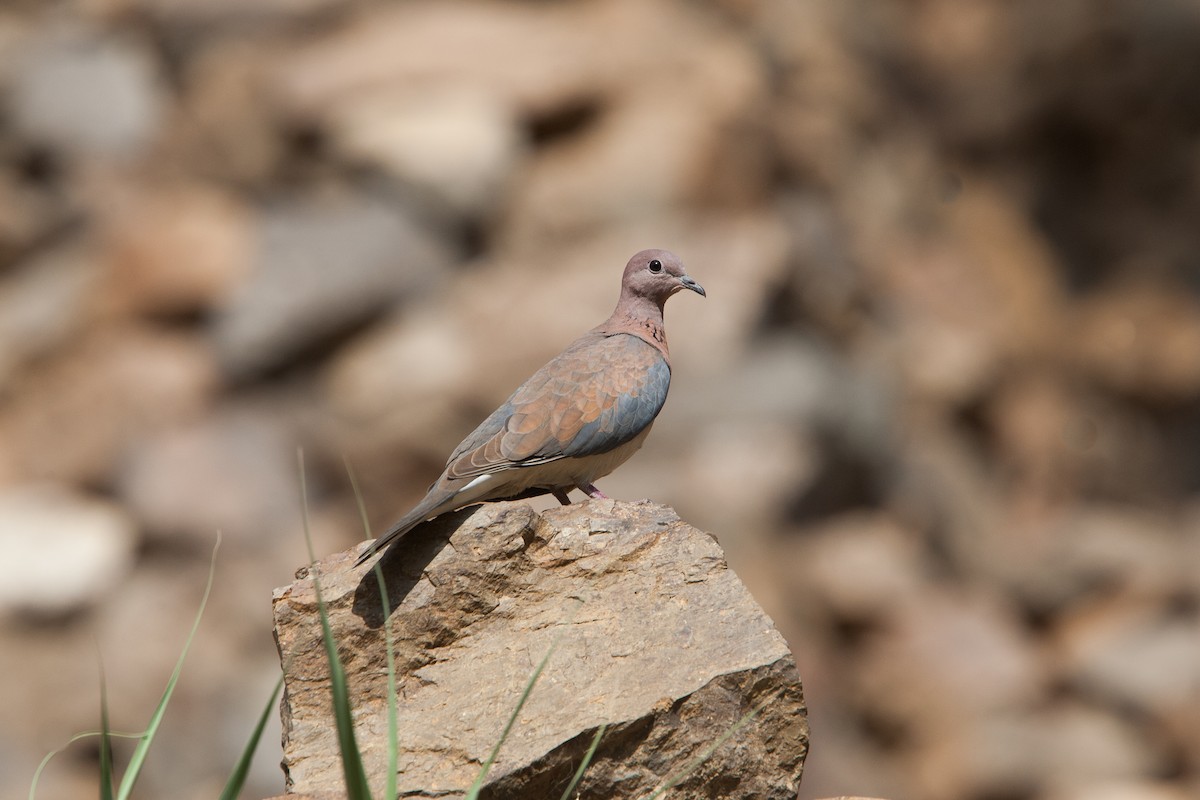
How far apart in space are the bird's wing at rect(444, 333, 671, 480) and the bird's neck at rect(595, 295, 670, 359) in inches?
10.4

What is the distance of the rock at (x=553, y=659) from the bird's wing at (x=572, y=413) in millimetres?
306

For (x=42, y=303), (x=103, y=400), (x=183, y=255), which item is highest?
(x=42, y=303)

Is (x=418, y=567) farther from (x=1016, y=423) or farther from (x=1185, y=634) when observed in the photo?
(x=1016, y=423)

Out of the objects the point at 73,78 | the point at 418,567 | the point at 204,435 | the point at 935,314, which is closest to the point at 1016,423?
the point at 935,314

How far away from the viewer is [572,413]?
19.7 ft

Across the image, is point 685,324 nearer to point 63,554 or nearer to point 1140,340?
point 63,554

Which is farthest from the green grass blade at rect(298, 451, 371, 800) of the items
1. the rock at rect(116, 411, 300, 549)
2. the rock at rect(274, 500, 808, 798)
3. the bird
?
the rock at rect(116, 411, 300, 549)

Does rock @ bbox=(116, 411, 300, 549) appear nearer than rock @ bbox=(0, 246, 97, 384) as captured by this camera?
Yes

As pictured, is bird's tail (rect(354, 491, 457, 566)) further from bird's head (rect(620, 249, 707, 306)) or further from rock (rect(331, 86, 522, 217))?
rock (rect(331, 86, 522, 217))

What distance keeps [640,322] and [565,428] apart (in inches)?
42.3

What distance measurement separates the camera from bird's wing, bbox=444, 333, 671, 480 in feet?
19.0

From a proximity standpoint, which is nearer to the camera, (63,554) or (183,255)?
(63,554)

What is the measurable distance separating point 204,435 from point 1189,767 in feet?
40.5

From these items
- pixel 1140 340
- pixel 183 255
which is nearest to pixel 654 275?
pixel 183 255
